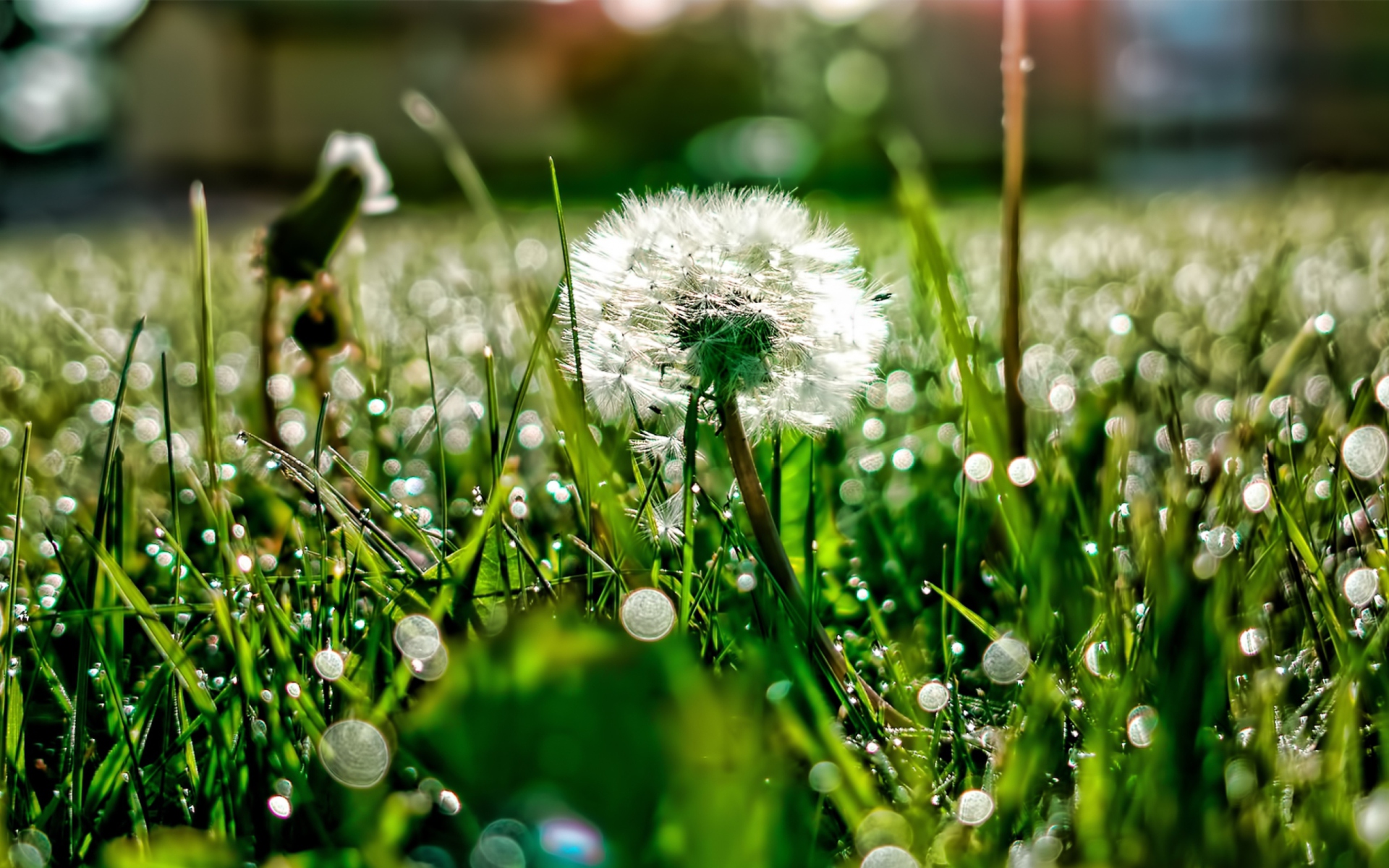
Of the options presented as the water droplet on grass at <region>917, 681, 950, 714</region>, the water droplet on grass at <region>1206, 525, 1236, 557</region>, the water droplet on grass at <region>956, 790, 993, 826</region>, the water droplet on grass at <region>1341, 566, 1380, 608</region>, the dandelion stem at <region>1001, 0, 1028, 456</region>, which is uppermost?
the dandelion stem at <region>1001, 0, 1028, 456</region>

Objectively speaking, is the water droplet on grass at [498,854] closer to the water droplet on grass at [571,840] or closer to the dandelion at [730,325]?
the water droplet on grass at [571,840]

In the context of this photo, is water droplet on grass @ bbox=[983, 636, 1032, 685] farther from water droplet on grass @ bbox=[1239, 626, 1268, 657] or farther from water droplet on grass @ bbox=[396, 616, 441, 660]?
water droplet on grass @ bbox=[396, 616, 441, 660]

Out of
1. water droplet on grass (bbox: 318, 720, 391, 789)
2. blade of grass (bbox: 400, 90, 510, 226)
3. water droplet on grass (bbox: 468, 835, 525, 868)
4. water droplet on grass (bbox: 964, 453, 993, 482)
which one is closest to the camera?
water droplet on grass (bbox: 468, 835, 525, 868)

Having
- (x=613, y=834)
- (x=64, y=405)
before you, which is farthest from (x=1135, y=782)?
(x=64, y=405)

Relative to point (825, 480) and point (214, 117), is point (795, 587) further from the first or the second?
point (214, 117)

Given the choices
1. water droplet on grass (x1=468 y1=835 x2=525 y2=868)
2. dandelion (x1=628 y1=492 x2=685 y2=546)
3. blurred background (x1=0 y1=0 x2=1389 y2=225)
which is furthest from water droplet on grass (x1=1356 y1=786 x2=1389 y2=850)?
blurred background (x1=0 y1=0 x2=1389 y2=225)

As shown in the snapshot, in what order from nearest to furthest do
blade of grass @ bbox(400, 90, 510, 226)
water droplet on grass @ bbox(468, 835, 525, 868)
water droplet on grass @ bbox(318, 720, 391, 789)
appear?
water droplet on grass @ bbox(468, 835, 525, 868) → water droplet on grass @ bbox(318, 720, 391, 789) → blade of grass @ bbox(400, 90, 510, 226)
